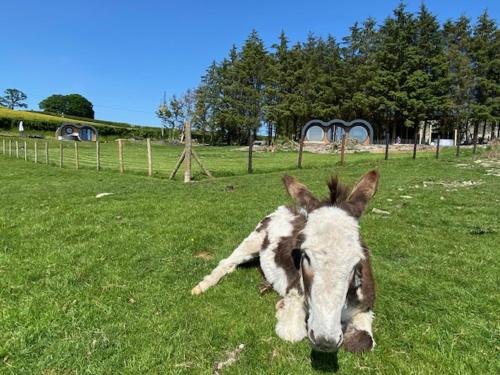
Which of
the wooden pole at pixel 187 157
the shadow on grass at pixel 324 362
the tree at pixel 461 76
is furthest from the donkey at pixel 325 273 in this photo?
the tree at pixel 461 76

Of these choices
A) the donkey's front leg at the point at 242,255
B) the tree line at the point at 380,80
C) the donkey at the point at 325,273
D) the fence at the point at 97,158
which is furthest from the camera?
the tree line at the point at 380,80

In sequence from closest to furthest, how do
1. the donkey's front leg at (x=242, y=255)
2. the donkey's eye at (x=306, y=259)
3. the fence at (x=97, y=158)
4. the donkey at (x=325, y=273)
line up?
the donkey at (x=325, y=273)
the donkey's eye at (x=306, y=259)
the donkey's front leg at (x=242, y=255)
the fence at (x=97, y=158)

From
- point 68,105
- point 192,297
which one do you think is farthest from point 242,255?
point 68,105

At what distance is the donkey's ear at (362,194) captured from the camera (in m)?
3.29

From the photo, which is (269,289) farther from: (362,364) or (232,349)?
(362,364)

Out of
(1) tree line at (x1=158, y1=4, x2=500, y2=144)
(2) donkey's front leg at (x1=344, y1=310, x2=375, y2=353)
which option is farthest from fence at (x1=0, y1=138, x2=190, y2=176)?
(1) tree line at (x1=158, y1=4, x2=500, y2=144)

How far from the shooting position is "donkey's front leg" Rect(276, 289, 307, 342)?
3.49 meters

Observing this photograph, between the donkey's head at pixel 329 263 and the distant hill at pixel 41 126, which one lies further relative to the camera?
the distant hill at pixel 41 126

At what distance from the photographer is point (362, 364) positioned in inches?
124

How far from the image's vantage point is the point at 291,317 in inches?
143

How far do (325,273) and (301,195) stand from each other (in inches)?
39.8

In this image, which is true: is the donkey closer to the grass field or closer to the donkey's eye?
the donkey's eye

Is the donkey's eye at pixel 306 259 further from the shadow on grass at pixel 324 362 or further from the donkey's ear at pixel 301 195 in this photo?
the shadow on grass at pixel 324 362

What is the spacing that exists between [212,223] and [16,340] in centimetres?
422
